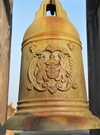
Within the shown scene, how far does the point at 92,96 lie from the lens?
10.8 feet

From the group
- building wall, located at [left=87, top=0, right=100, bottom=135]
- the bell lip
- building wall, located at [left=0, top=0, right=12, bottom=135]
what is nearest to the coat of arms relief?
the bell lip

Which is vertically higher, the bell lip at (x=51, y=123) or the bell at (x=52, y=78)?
the bell at (x=52, y=78)

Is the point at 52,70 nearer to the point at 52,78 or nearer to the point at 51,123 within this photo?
the point at 52,78

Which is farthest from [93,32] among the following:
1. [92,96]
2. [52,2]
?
[52,2]

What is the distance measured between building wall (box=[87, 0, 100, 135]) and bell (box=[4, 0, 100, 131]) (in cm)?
126

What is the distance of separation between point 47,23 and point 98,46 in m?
1.56

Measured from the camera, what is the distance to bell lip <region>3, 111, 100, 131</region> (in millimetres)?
1396

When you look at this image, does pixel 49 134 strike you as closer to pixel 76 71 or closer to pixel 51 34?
pixel 76 71

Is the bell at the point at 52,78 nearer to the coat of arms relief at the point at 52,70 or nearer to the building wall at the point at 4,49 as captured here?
the coat of arms relief at the point at 52,70

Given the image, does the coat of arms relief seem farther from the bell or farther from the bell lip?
the bell lip

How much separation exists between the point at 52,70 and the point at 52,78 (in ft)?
0.27

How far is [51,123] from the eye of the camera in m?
1.42

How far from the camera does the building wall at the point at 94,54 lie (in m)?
3.12

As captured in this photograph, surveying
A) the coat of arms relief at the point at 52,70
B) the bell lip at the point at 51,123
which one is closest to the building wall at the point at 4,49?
the coat of arms relief at the point at 52,70
